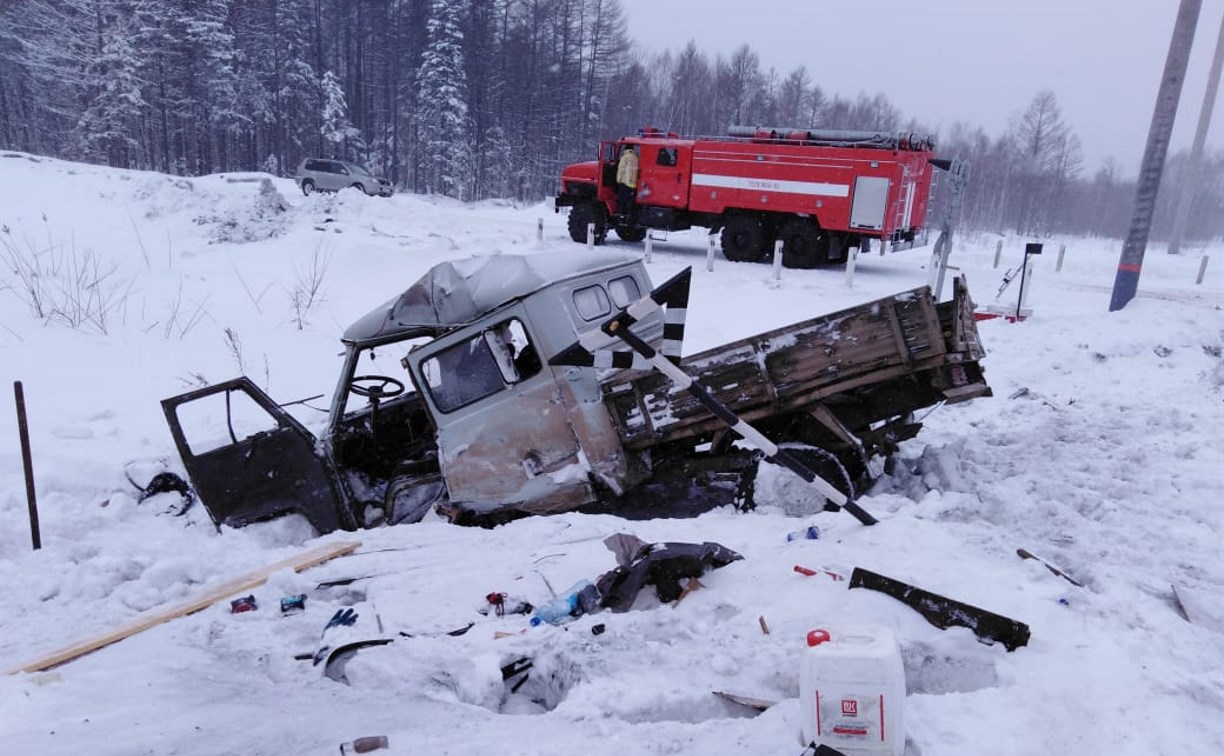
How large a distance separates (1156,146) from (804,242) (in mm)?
7401

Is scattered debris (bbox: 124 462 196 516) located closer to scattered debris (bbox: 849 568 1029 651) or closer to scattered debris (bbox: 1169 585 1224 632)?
scattered debris (bbox: 849 568 1029 651)

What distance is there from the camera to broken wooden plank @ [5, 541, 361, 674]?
3764mm

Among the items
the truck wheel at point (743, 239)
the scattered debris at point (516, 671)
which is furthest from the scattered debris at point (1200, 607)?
the truck wheel at point (743, 239)

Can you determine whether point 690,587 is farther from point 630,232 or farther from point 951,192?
point 630,232

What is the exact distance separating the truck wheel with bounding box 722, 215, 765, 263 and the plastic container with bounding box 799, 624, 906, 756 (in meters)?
17.1

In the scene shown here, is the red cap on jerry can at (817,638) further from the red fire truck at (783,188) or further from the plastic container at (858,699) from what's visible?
the red fire truck at (783,188)

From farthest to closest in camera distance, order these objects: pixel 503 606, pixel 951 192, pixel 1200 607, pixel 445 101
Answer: pixel 445 101, pixel 951 192, pixel 503 606, pixel 1200 607

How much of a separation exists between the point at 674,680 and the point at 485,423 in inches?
116

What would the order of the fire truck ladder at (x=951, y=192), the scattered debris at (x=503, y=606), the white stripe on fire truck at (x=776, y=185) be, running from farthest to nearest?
the white stripe on fire truck at (x=776, y=185), the fire truck ladder at (x=951, y=192), the scattered debris at (x=503, y=606)

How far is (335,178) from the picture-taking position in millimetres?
31828

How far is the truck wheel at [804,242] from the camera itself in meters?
18.0

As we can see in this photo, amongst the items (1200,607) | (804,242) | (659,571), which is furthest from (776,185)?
(659,571)

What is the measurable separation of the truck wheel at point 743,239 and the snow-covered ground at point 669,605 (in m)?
9.33

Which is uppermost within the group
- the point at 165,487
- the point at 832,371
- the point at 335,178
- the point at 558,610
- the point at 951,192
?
the point at 951,192
